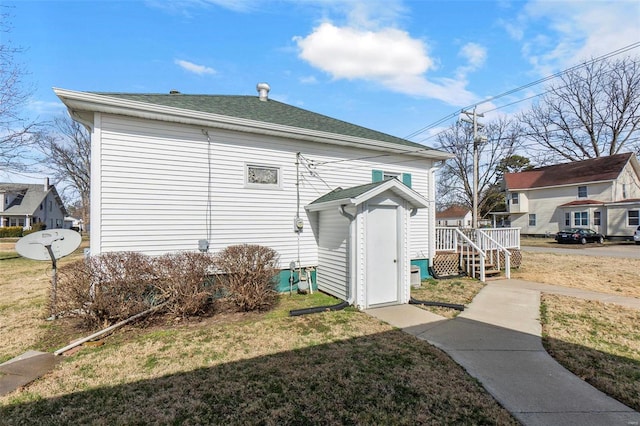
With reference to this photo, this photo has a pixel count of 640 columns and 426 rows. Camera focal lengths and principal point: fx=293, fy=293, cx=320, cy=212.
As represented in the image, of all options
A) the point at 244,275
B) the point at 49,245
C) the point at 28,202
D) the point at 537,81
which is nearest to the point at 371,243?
the point at 244,275

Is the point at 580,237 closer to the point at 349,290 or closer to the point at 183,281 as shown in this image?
the point at 349,290

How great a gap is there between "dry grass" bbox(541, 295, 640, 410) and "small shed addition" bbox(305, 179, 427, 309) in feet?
9.55

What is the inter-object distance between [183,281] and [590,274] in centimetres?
1295

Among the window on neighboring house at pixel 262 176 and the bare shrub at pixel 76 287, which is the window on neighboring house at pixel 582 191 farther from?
the bare shrub at pixel 76 287

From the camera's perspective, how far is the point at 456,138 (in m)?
34.2

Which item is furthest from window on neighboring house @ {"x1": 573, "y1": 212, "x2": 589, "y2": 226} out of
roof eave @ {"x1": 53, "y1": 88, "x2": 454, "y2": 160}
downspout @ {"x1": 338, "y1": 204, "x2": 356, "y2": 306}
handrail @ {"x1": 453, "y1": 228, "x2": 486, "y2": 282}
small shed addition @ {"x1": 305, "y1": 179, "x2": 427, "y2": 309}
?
downspout @ {"x1": 338, "y1": 204, "x2": 356, "y2": 306}

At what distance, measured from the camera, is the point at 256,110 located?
8.41 m

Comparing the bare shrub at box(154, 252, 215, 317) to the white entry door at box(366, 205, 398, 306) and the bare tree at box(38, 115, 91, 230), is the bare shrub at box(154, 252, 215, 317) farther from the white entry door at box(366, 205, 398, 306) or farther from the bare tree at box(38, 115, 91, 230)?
the bare tree at box(38, 115, 91, 230)

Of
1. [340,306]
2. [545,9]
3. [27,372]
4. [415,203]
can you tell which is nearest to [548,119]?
[545,9]

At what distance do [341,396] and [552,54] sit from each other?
13.7 meters

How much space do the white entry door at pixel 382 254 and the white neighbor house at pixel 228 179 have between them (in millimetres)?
57

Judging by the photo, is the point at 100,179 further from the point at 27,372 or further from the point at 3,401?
the point at 3,401

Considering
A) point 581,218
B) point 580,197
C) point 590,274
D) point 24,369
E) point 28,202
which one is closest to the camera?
point 24,369

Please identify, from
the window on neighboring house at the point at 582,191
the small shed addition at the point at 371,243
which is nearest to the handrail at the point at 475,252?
the small shed addition at the point at 371,243
